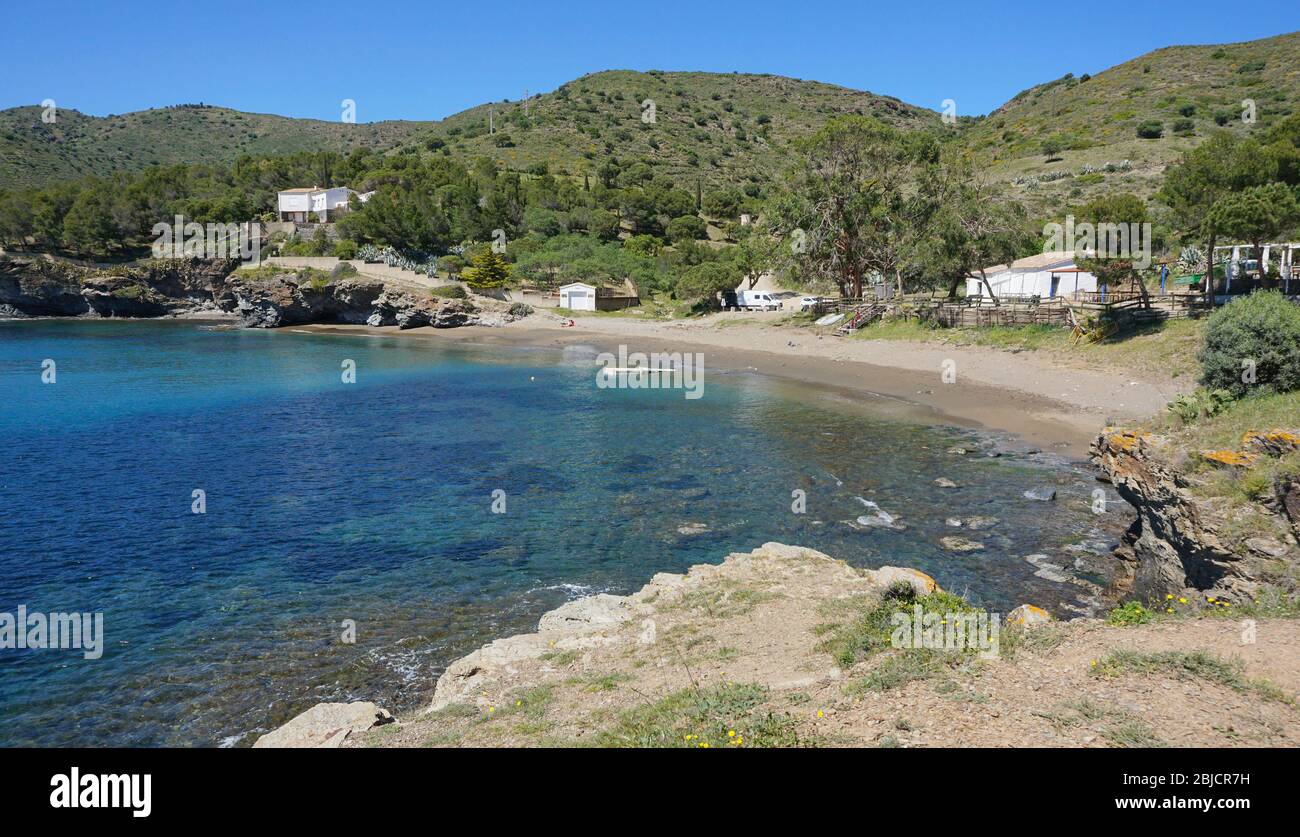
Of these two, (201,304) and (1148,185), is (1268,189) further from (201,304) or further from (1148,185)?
(201,304)

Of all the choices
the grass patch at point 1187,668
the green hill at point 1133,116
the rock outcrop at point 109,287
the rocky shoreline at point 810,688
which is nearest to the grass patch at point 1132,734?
the rocky shoreline at point 810,688

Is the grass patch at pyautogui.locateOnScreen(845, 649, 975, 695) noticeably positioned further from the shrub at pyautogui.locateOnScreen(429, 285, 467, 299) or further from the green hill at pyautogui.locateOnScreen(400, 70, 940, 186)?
the green hill at pyautogui.locateOnScreen(400, 70, 940, 186)

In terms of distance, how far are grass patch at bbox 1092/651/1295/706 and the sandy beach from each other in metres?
18.3

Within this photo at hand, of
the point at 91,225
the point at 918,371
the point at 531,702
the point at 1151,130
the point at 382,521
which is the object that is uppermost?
the point at 1151,130

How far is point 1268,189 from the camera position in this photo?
96.4 ft

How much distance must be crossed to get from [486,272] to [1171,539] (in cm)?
7002

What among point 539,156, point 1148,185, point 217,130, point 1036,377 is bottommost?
point 1036,377

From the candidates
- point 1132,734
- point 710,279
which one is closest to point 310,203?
point 710,279

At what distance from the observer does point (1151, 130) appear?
283 feet

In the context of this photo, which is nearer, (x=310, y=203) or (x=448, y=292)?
(x=448, y=292)

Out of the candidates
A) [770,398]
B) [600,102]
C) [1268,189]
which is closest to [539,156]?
[600,102]

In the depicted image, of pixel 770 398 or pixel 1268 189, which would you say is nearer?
pixel 1268 189

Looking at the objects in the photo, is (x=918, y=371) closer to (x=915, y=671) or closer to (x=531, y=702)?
(x=915, y=671)
